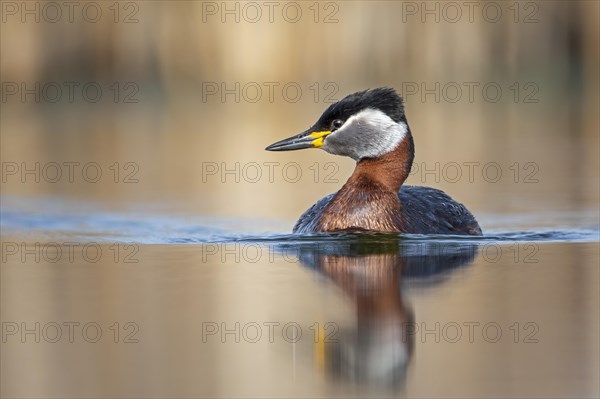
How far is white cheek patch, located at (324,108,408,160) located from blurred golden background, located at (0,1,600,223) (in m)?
3.21

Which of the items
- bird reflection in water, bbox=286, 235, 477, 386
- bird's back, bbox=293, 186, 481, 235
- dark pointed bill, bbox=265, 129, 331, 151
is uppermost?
dark pointed bill, bbox=265, 129, 331, 151

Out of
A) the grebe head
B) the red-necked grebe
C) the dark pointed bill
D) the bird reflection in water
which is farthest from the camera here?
the dark pointed bill

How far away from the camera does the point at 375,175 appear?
32.8 ft

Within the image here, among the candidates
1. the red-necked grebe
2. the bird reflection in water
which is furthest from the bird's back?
the bird reflection in water

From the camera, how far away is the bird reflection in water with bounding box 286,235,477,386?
20.0ft

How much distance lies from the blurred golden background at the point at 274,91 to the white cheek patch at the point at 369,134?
3.21 meters

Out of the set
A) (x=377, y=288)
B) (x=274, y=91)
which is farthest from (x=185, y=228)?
(x=274, y=91)

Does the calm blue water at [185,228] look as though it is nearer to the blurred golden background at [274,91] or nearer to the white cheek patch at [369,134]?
the white cheek patch at [369,134]

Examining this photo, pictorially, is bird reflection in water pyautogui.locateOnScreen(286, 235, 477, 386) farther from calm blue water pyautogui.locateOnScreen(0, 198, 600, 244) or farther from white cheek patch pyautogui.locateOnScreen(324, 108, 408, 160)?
white cheek patch pyautogui.locateOnScreen(324, 108, 408, 160)

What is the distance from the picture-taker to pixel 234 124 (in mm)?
21125

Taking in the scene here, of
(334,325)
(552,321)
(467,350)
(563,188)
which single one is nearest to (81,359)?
(334,325)

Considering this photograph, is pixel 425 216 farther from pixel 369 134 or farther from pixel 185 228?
pixel 185 228

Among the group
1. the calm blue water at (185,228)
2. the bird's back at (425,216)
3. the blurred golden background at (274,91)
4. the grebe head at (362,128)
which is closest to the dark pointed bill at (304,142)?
the grebe head at (362,128)

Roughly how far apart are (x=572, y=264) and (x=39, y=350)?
400cm
